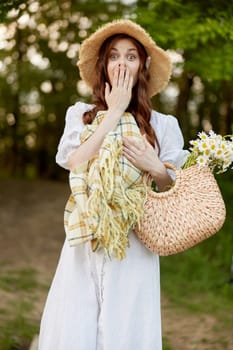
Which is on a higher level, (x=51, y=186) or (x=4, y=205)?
(x=51, y=186)

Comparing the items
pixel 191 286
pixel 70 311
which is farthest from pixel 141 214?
pixel 191 286

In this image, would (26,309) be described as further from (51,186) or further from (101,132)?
(51,186)

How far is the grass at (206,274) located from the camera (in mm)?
6160

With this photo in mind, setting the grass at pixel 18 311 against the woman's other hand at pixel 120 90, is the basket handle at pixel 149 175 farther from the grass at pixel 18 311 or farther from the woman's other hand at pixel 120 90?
the grass at pixel 18 311

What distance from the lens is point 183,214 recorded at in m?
2.44

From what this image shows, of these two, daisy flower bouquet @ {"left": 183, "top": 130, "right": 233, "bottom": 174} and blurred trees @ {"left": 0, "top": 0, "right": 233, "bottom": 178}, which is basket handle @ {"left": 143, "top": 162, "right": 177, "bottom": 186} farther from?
blurred trees @ {"left": 0, "top": 0, "right": 233, "bottom": 178}

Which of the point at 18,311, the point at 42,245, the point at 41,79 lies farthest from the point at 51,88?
the point at 18,311

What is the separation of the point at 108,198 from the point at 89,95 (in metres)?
9.88

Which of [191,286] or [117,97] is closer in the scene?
[117,97]

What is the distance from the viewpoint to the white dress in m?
2.55

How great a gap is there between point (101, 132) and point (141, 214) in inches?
14.7

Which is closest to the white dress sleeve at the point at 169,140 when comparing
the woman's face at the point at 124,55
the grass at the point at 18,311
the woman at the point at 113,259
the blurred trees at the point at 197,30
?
the woman at the point at 113,259

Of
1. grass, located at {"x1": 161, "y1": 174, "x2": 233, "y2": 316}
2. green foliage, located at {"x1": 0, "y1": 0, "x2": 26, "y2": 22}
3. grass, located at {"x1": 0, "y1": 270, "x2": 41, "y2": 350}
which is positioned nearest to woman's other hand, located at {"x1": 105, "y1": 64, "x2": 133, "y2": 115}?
green foliage, located at {"x1": 0, "y1": 0, "x2": 26, "y2": 22}

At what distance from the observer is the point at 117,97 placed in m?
2.54
